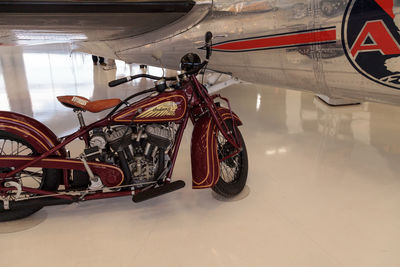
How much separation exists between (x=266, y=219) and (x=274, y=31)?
5.95 feet

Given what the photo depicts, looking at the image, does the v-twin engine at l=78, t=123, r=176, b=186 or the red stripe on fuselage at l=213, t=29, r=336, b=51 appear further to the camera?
the red stripe on fuselage at l=213, t=29, r=336, b=51

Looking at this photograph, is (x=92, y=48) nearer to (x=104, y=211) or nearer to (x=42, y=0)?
(x=42, y=0)

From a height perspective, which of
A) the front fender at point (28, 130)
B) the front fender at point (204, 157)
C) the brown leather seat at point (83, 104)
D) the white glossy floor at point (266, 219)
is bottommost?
the white glossy floor at point (266, 219)

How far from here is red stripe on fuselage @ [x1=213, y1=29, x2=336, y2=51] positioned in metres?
2.80

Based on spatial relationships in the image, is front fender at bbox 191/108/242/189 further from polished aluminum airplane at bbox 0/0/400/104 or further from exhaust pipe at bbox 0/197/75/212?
exhaust pipe at bbox 0/197/75/212

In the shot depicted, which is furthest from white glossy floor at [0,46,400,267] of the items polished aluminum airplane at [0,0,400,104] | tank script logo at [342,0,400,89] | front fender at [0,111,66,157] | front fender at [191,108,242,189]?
tank script logo at [342,0,400,89]

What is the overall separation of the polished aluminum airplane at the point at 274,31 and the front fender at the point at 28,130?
0.98 m

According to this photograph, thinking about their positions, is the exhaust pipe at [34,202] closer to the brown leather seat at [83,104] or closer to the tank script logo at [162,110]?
the brown leather seat at [83,104]

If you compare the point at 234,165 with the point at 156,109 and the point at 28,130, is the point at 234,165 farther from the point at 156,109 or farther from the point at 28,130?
the point at 28,130

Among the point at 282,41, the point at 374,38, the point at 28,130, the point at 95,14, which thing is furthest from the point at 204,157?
the point at 95,14

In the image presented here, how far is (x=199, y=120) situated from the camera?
266 cm

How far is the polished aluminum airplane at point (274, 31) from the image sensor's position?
2547 mm

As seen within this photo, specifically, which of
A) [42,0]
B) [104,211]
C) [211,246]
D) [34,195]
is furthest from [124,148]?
[42,0]

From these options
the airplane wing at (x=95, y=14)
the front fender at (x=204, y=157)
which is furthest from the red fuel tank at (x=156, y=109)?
the airplane wing at (x=95, y=14)
